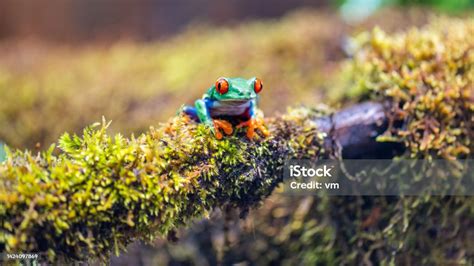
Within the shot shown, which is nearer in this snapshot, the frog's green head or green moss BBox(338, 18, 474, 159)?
the frog's green head

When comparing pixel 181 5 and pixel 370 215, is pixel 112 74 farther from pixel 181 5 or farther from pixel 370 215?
pixel 370 215

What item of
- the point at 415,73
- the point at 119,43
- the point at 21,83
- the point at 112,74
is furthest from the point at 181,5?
the point at 415,73

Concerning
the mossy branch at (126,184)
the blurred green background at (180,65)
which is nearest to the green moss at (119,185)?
the mossy branch at (126,184)

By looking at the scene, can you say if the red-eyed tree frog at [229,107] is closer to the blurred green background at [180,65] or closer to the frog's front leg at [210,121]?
the frog's front leg at [210,121]

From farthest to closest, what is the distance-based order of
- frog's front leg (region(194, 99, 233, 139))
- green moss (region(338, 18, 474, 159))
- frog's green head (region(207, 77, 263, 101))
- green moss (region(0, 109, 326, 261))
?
1. green moss (region(338, 18, 474, 159))
2. frog's front leg (region(194, 99, 233, 139))
3. frog's green head (region(207, 77, 263, 101))
4. green moss (region(0, 109, 326, 261))

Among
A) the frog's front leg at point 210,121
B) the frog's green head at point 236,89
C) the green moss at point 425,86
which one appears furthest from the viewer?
the green moss at point 425,86

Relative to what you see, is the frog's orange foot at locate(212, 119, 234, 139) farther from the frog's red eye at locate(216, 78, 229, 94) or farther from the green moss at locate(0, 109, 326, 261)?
the frog's red eye at locate(216, 78, 229, 94)

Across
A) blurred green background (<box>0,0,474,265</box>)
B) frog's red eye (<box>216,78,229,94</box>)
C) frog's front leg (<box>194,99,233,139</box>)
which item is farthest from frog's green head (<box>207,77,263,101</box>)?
blurred green background (<box>0,0,474,265</box>)

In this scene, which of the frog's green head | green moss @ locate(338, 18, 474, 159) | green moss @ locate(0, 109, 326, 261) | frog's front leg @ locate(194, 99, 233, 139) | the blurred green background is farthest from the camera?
the blurred green background

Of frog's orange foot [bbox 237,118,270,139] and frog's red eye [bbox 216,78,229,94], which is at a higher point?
frog's red eye [bbox 216,78,229,94]
